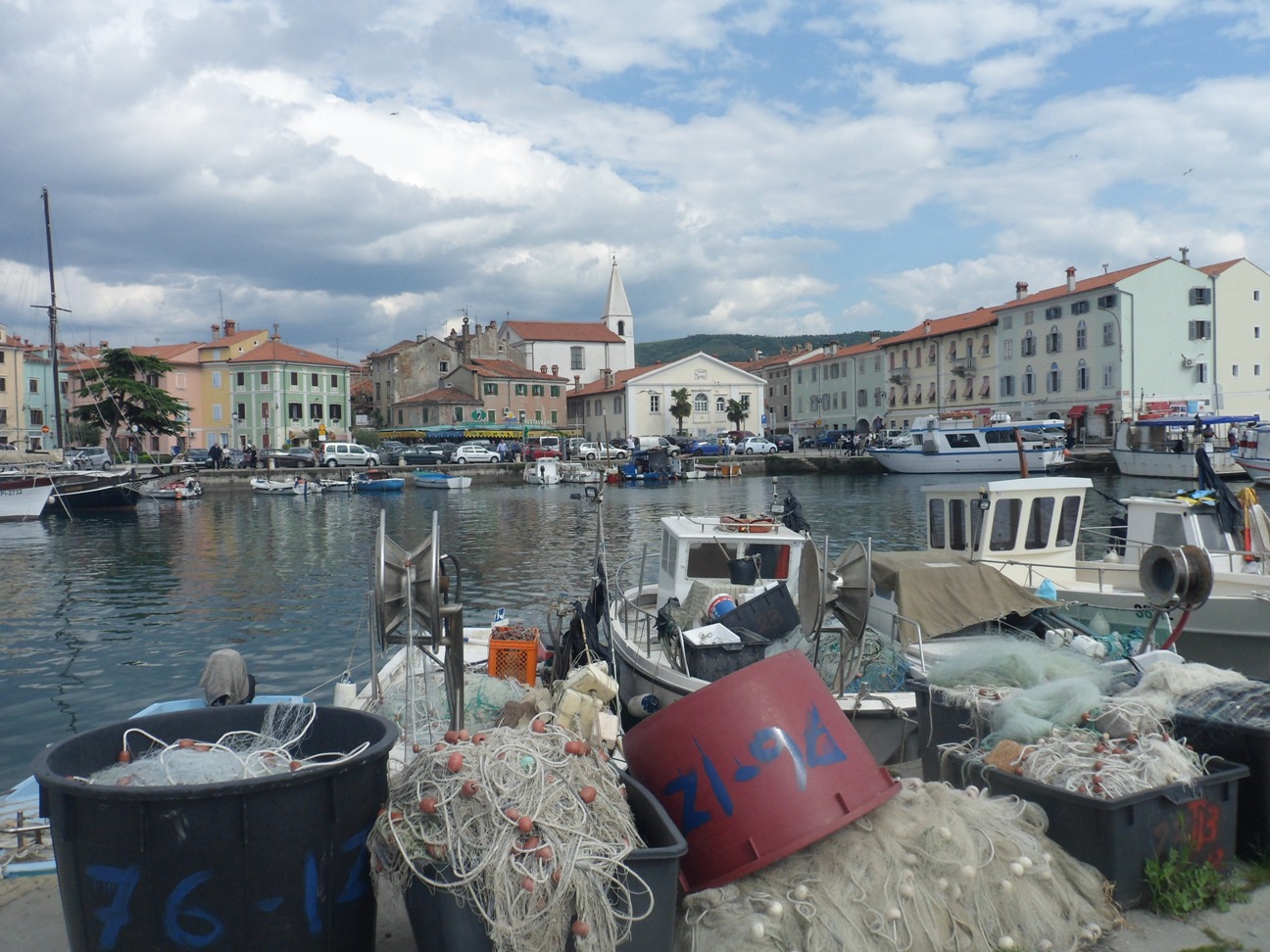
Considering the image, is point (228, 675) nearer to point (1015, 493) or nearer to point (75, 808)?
point (75, 808)

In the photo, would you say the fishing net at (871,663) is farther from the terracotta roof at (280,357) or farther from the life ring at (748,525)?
the terracotta roof at (280,357)

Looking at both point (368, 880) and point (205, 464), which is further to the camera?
point (205, 464)

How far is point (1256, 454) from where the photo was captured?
156 ft

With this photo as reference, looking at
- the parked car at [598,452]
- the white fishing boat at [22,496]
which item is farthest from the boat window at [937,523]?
the parked car at [598,452]

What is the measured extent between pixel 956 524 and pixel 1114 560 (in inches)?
150

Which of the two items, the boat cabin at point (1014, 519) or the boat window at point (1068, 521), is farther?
the boat window at point (1068, 521)

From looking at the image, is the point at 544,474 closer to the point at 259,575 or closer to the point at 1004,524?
the point at 259,575

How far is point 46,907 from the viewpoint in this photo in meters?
4.66

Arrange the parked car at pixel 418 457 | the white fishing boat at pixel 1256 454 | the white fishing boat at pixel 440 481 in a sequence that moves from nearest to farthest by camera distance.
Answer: the white fishing boat at pixel 1256 454 → the white fishing boat at pixel 440 481 → the parked car at pixel 418 457

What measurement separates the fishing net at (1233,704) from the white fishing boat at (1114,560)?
598cm

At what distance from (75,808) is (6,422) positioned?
3202 inches

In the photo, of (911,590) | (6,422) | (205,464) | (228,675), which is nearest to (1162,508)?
(911,590)

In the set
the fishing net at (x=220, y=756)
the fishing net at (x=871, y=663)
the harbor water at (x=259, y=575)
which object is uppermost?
the fishing net at (x=220, y=756)

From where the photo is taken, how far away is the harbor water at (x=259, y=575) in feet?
47.8
